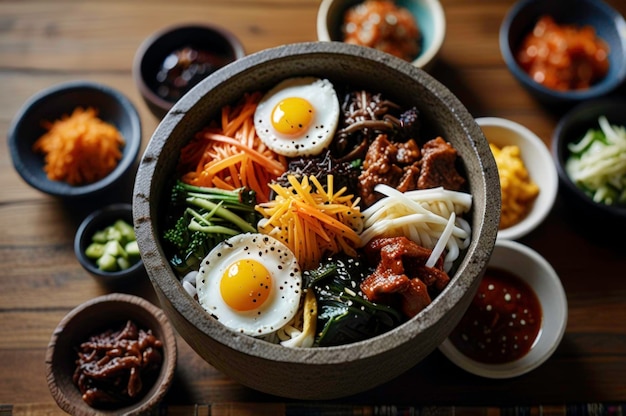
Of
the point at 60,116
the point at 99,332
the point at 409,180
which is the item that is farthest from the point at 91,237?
the point at 409,180

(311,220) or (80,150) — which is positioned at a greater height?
(311,220)

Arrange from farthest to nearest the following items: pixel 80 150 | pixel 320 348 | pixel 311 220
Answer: pixel 80 150 → pixel 311 220 → pixel 320 348

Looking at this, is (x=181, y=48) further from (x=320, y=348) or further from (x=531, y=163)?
(x=320, y=348)

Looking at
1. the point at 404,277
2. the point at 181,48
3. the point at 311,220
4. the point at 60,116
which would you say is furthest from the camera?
the point at 181,48

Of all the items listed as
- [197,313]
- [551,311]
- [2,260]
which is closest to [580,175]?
[551,311]

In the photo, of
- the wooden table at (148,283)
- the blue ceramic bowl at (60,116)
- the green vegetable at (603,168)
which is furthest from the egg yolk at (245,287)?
the green vegetable at (603,168)

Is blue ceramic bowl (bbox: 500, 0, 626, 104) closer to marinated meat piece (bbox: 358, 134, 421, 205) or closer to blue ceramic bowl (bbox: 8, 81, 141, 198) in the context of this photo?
marinated meat piece (bbox: 358, 134, 421, 205)
